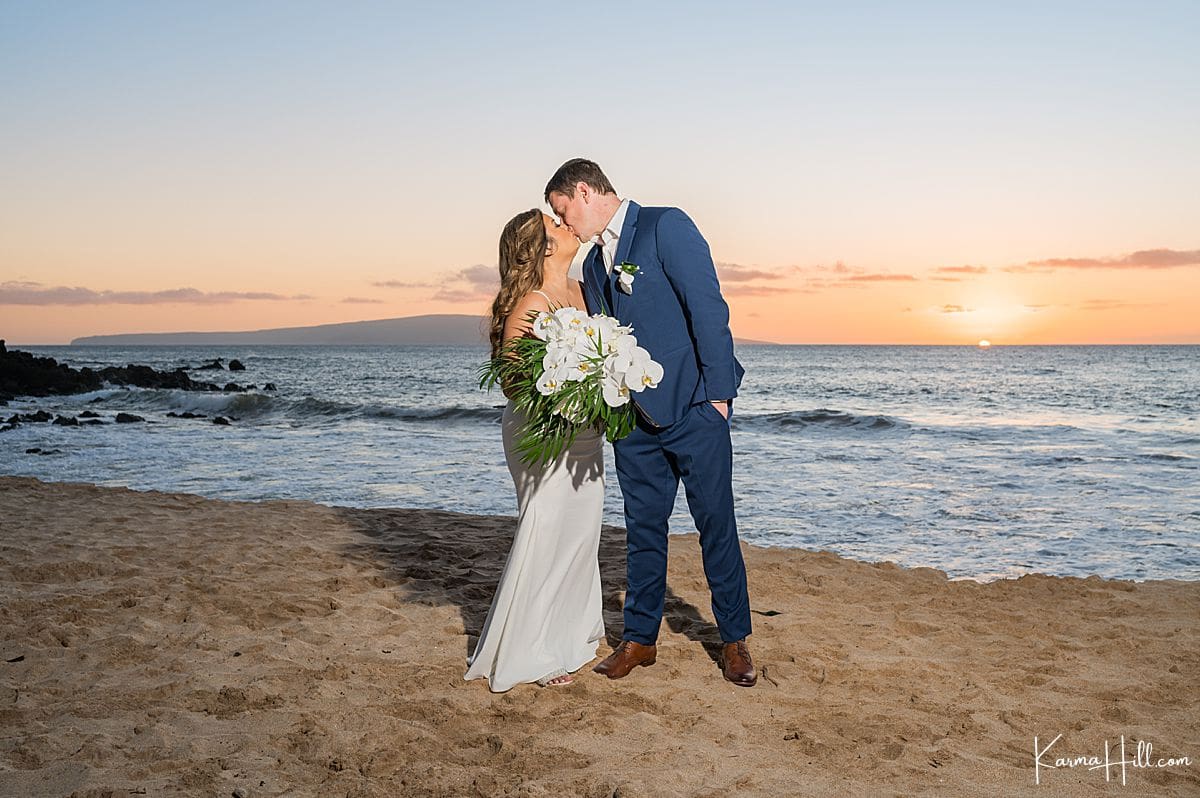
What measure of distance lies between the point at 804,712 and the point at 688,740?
1.90 ft

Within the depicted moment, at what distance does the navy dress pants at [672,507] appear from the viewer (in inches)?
155

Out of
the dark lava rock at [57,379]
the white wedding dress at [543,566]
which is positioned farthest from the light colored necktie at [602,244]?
the dark lava rock at [57,379]

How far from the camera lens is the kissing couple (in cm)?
387

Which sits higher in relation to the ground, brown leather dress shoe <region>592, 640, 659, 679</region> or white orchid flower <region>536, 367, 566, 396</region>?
white orchid flower <region>536, 367, 566, 396</region>

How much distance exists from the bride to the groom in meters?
0.14

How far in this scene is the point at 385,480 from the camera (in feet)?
38.8

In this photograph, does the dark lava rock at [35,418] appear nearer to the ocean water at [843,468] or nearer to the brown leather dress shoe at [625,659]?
the ocean water at [843,468]

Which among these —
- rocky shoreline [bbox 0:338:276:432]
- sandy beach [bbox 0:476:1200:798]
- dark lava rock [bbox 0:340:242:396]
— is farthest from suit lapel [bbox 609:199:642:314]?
dark lava rock [bbox 0:340:242:396]

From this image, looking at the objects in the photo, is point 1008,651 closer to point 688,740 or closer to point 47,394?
point 688,740

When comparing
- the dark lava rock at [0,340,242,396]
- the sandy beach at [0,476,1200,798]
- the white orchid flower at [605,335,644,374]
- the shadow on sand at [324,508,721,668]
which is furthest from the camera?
the dark lava rock at [0,340,242,396]

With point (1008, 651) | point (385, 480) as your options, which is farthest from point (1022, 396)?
point (1008, 651)

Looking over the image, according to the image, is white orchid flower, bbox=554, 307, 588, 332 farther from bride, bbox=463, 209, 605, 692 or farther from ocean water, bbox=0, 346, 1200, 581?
ocean water, bbox=0, 346, 1200, 581

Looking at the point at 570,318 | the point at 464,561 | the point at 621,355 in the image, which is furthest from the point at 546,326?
the point at 464,561

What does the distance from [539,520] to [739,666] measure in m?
1.11
